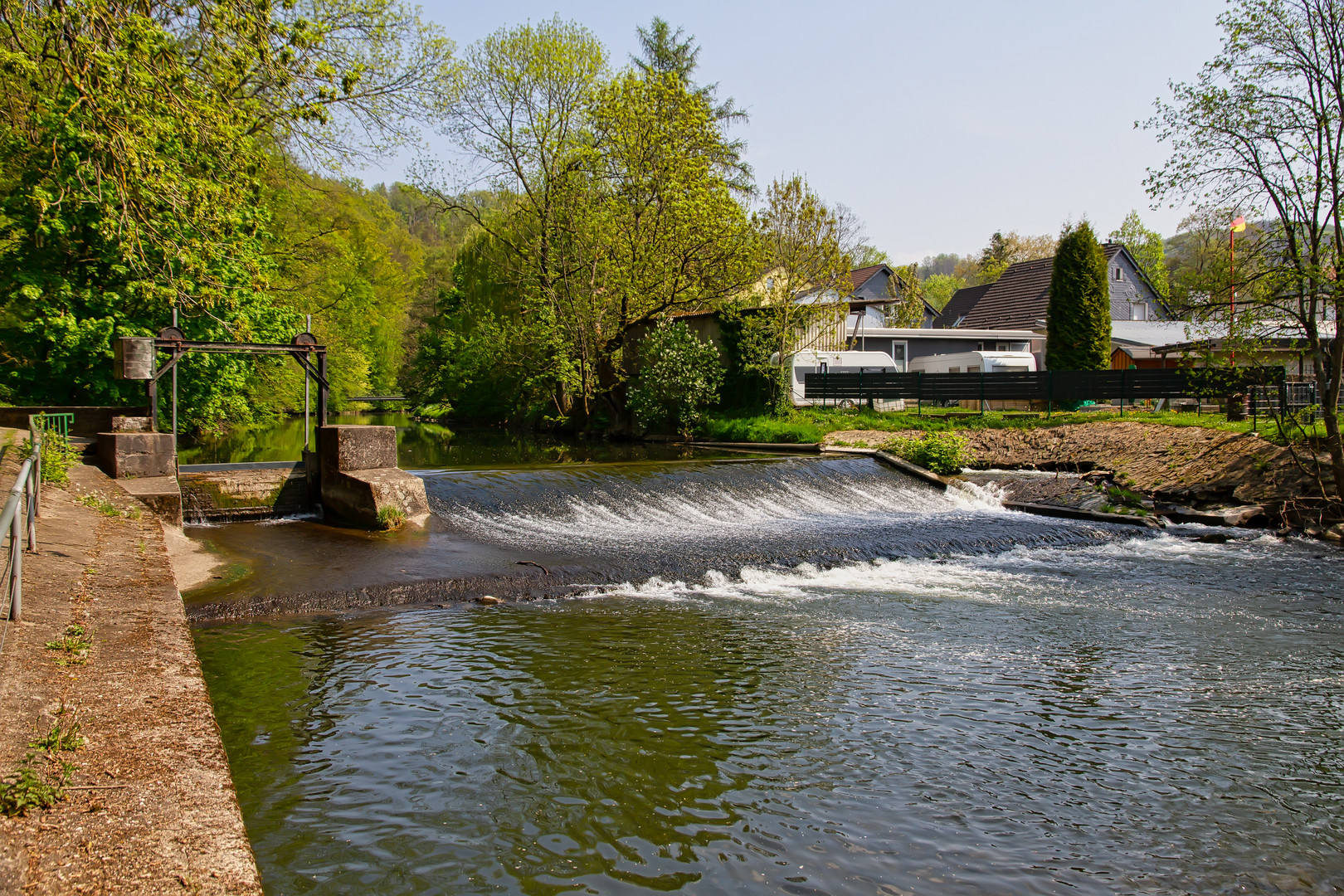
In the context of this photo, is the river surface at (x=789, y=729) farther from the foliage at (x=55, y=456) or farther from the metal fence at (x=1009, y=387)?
the metal fence at (x=1009, y=387)

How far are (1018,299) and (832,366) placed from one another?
19.8 m

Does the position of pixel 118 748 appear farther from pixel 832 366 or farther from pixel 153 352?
pixel 832 366

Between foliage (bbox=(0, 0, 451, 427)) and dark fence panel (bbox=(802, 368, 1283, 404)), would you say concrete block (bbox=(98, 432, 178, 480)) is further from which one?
dark fence panel (bbox=(802, 368, 1283, 404))

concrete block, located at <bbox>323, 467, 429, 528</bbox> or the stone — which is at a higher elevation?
the stone

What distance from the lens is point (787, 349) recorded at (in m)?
28.5

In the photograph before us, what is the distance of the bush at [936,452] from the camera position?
67.7 ft

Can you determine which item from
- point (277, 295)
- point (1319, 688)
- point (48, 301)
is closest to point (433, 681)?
point (1319, 688)

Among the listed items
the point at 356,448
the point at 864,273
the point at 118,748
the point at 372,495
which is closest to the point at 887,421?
the point at 356,448

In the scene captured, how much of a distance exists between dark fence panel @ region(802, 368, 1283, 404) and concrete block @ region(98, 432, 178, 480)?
21261 millimetres

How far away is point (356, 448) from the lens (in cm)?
1362

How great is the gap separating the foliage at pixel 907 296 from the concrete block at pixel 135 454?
146 feet

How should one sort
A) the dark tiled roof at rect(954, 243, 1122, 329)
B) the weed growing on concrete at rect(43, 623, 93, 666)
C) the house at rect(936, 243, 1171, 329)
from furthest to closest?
the house at rect(936, 243, 1171, 329) → the dark tiled roof at rect(954, 243, 1122, 329) → the weed growing on concrete at rect(43, 623, 93, 666)

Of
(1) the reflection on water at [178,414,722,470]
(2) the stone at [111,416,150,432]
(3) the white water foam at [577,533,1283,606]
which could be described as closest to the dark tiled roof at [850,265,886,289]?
(1) the reflection on water at [178,414,722,470]

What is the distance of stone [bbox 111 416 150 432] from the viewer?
43.7 feet
